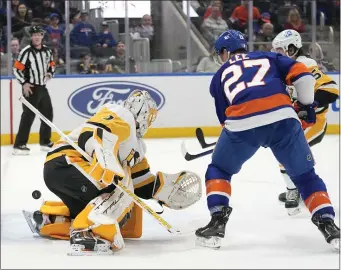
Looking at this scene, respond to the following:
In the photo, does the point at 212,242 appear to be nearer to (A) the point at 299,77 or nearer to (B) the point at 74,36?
(A) the point at 299,77

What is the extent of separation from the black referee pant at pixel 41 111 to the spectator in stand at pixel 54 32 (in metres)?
1.27

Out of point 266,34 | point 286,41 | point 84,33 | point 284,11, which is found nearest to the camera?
point 286,41

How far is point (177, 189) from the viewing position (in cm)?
411

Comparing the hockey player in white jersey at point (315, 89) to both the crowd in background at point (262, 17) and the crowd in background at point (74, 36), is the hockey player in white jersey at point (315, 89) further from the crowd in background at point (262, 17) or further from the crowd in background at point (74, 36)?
the crowd in background at point (262, 17)

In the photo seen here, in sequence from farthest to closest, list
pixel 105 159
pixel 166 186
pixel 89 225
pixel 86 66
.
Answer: pixel 86 66
pixel 166 186
pixel 89 225
pixel 105 159

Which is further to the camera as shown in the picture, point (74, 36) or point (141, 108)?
point (74, 36)

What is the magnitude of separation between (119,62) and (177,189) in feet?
15.5

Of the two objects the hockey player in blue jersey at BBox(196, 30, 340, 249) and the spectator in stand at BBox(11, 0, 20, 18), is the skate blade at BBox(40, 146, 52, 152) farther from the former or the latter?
the hockey player in blue jersey at BBox(196, 30, 340, 249)

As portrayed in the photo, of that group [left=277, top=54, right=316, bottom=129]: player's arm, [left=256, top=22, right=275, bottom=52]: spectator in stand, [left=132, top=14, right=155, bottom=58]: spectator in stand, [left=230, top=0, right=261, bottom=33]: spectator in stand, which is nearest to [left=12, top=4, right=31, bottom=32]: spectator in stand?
[left=132, top=14, right=155, bottom=58]: spectator in stand

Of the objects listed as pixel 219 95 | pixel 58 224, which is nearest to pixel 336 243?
pixel 219 95

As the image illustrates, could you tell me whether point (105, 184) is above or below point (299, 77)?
below

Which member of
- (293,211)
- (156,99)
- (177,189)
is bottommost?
(156,99)

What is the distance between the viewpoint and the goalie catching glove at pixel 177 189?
4062 millimetres

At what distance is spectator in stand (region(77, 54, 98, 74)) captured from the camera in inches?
336
